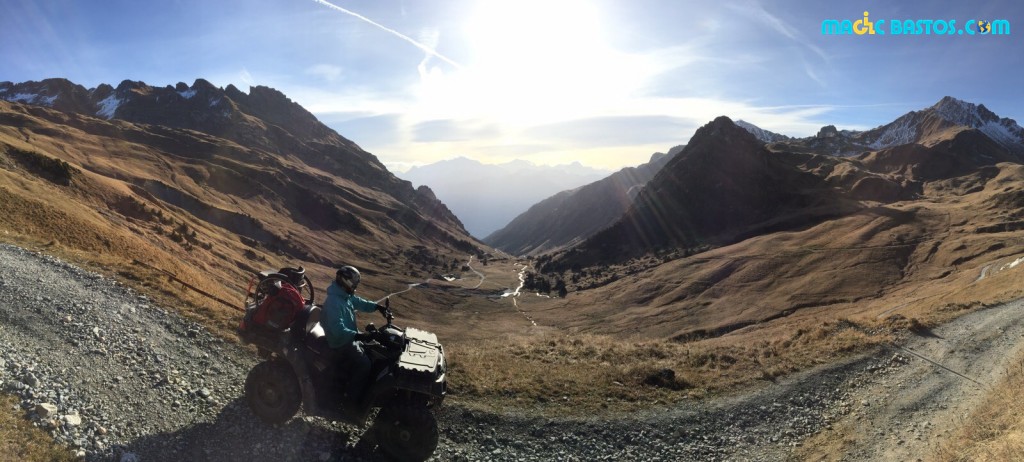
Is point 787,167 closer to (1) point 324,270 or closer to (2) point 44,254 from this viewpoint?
(1) point 324,270

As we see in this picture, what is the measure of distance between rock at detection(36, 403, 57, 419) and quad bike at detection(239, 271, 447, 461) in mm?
2778

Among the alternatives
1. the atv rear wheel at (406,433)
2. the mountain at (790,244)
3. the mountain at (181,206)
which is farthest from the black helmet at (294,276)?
the mountain at (790,244)

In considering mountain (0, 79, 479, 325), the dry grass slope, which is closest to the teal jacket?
the dry grass slope

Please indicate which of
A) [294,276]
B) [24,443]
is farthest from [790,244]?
[24,443]

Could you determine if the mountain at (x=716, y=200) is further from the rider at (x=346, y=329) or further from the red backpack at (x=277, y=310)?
the red backpack at (x=277, y=310)

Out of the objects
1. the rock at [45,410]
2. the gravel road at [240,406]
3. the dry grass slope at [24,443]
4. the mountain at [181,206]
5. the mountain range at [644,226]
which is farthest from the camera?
the mountain range at [644,226]

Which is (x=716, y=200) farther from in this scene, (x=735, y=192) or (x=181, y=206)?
(x=181, y=206)

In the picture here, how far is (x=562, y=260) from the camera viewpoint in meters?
159

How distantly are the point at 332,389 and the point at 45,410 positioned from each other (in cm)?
434

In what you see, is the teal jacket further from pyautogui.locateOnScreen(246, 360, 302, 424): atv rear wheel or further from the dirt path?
the dirt path

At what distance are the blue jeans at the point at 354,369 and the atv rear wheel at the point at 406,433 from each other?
2.19ft

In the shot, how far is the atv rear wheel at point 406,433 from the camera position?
8.78 meters

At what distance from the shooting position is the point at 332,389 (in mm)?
8969

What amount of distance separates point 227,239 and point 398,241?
96.7 m
